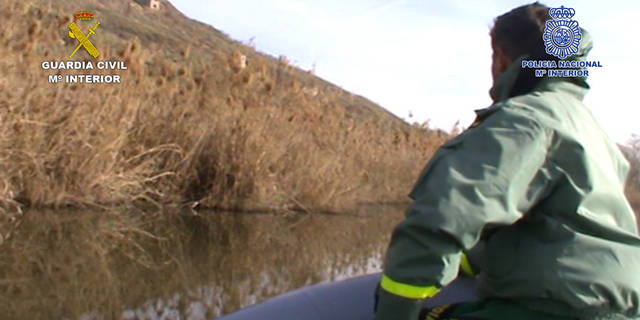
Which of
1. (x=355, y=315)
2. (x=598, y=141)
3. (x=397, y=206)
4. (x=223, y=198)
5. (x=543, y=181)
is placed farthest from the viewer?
(x=397, y=206)

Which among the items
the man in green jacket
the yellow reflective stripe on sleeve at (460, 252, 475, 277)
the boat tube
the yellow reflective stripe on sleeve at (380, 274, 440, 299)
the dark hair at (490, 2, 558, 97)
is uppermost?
the dark hair at (490, 2, 558, 97)

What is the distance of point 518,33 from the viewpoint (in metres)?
1.92

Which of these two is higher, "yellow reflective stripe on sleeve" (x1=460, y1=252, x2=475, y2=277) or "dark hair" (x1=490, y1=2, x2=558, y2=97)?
"dark hair" (x1=490, y1=2, x2=558, y2=97)

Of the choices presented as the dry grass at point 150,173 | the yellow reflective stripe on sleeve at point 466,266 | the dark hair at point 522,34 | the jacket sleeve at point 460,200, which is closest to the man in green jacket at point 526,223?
the jacket sleeve at point 460,200

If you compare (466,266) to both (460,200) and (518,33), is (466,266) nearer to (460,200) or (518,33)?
(518,33)

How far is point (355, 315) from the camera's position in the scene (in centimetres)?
229

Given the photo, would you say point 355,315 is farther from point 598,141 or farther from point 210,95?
point 210,95

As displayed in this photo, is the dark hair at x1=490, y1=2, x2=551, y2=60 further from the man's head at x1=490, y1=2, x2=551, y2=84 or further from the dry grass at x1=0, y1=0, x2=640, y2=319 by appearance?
the dry grass at x1=0, y1=0, x2=640, y2=319

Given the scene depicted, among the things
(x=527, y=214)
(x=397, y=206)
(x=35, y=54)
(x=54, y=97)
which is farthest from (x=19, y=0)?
(x=397, y=206)

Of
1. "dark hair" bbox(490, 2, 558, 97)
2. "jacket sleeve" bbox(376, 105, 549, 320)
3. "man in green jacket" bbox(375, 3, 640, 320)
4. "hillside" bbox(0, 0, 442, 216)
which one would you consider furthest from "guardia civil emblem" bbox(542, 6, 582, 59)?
"hillside" bbox(0, 0, 442, 216)

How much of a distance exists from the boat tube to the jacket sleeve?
610 mm

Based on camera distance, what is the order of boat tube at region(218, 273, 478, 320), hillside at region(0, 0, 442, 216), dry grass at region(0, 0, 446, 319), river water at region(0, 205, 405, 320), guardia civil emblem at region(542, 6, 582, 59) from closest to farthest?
1. guardia civil emblem at region(542, 6, 582, 59)
2. boat tube at region(218, 273, 478, 320)
3. river water at region(0, 205, 405, 320)
4. dry grass at region(0, 0, 446, 319)
5. hillside at region(0, 0, 442, 216)

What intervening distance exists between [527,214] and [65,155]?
221 inches

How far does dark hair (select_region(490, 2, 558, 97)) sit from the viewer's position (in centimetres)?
186
